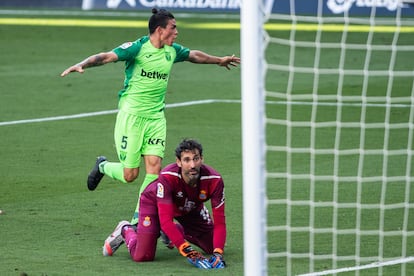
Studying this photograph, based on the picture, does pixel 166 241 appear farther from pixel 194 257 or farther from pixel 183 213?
pixel 194 257

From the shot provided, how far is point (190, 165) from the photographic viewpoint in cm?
970

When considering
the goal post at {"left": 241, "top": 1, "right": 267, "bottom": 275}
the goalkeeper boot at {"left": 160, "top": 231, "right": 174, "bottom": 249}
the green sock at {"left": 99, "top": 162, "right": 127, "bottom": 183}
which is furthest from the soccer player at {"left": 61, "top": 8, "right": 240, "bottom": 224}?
the goal post at {"left": 241, "top": 1, "right": 267, "bottom": 275}

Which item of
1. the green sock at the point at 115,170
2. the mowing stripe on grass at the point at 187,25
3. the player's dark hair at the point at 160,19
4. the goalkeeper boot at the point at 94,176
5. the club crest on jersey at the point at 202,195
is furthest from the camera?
the mowing stripe on grass at the point at 187,25

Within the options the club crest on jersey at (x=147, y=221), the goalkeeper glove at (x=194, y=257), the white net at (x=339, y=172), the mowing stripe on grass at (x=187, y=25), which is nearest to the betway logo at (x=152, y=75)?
the white net at (x=339, y=172)

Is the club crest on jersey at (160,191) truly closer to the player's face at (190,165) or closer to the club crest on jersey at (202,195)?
the player's face at (190,165)

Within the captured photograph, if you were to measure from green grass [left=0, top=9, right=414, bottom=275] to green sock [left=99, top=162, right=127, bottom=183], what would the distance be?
0.44m

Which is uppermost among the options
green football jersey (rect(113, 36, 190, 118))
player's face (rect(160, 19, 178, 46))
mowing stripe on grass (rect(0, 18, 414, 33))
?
mowing stripe on grass (rect(0, 18, 414, 33))

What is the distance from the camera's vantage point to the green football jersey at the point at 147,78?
1118 centimetres

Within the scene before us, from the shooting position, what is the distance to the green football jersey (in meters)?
11.2

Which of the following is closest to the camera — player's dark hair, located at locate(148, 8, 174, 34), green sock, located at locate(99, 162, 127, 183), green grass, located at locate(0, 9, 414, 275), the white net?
the white net

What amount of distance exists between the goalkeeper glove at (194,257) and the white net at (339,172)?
586mm

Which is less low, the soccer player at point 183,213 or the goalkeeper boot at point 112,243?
the soccer player at point 183,213

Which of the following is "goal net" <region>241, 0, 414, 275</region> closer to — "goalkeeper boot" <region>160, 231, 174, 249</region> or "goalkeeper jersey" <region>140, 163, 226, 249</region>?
"goalkeeper jersey" <region>140, 163, 226, 249</region>

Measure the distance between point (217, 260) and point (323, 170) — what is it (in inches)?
186
